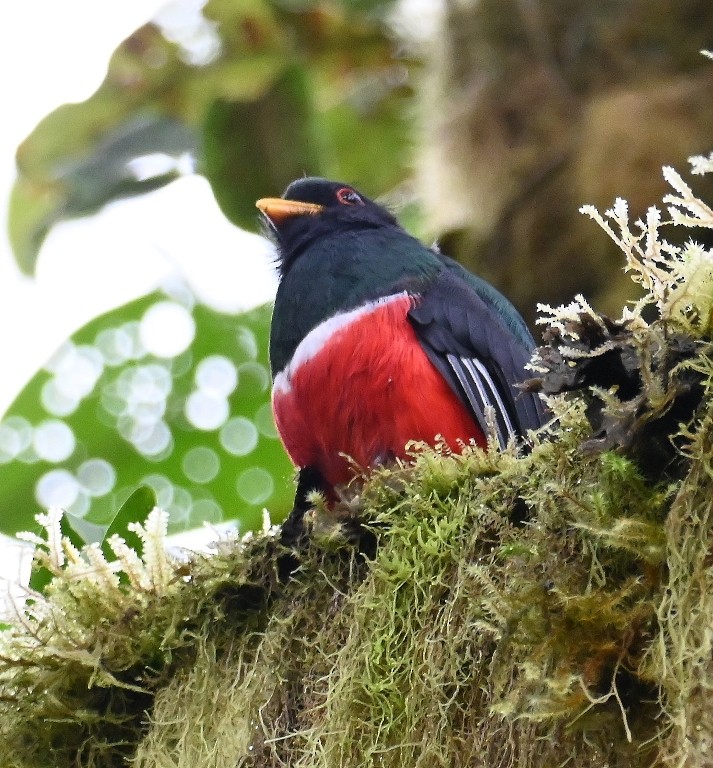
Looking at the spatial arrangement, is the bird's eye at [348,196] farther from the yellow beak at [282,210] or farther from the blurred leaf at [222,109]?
the blurred leaf at [222,109]

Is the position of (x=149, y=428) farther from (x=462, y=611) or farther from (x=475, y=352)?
(x=462, y=611)

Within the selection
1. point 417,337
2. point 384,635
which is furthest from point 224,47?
point 384,635

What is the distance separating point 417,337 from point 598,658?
4.46 ft

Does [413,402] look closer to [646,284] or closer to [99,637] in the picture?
[99,637]

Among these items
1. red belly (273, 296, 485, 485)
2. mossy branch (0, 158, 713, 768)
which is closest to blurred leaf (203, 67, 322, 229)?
red belly (273, 296, 485, 485)

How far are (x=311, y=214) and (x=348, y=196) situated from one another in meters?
0.15

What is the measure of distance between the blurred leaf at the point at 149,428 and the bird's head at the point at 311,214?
37.2 inches

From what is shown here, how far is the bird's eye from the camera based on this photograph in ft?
11.1

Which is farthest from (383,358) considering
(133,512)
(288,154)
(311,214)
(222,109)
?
(222,109)

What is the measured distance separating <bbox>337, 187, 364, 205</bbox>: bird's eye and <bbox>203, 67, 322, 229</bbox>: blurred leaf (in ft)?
2.15

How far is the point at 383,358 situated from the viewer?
8.73ft

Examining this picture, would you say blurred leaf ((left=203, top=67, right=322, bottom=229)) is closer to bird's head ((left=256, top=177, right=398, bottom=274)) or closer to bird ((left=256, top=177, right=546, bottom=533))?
bird's head ((left=256, top=177, right=398, bottom=274))

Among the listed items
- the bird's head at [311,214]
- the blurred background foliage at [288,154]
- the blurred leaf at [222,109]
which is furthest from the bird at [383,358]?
the blurred leaf at [222,109]

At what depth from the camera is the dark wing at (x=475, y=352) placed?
8.97ft
